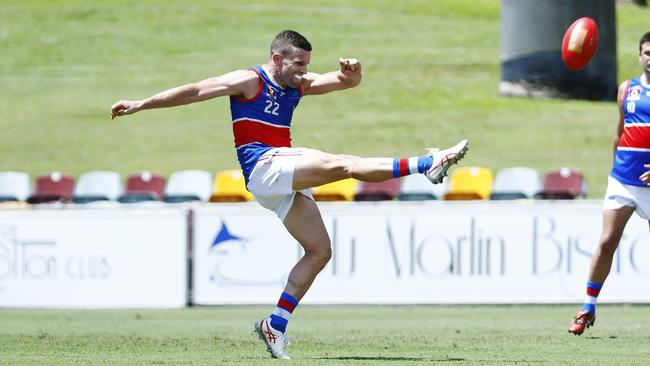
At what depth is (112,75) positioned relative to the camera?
39.5 metres

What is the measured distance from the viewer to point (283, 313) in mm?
9070

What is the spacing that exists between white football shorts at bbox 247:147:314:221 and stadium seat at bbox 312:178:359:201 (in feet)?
38.4

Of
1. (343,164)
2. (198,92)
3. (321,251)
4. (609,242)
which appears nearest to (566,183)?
(609,242)

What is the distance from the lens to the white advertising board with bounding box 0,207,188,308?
16344 mm

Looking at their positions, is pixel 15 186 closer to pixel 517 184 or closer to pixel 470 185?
pixel 470 185

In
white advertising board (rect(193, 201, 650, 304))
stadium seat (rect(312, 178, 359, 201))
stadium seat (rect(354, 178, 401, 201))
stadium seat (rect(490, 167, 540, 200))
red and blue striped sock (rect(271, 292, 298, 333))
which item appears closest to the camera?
red and blue striped sock (rect(271, 292, 298, 333))

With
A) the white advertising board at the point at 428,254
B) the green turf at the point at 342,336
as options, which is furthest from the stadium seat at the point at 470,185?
the green turf at the point at 342,336

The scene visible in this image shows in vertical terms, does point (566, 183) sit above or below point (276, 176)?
below

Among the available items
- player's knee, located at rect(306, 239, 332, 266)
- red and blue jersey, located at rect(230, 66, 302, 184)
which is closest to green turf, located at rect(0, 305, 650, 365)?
player's knee, located at rect(306, 239, 332, 266)

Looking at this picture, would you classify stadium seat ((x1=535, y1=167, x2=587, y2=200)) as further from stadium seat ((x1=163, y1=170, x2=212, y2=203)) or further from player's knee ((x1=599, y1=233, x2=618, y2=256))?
player's knee ((x1=599, y1=233, x2=618, y2=256))

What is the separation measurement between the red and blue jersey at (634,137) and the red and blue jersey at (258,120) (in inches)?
113

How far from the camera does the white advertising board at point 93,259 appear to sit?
16344 mm

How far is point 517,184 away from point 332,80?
12276 mm

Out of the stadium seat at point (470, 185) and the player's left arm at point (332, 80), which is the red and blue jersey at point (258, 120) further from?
the stadium seat at point (470, 185)
